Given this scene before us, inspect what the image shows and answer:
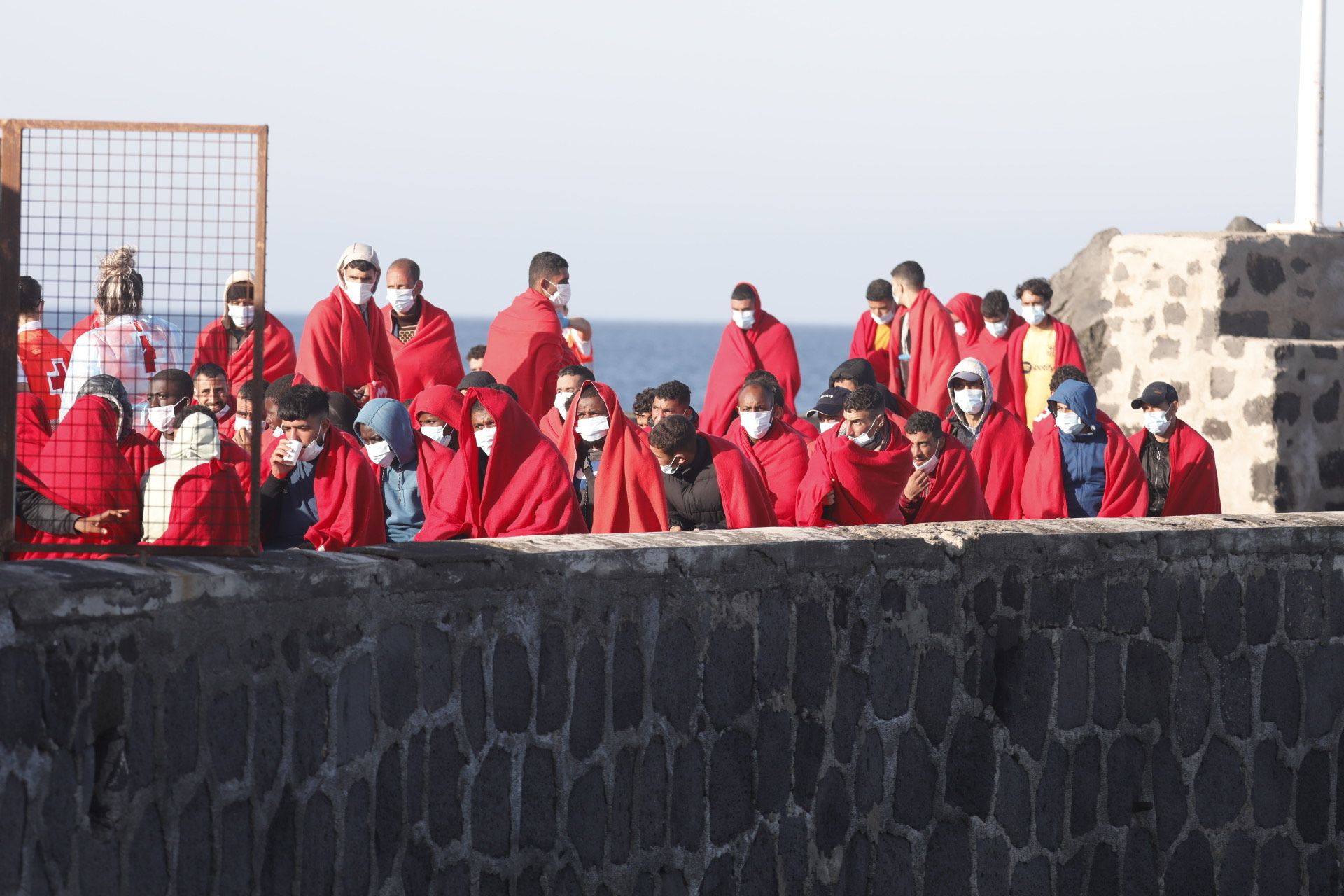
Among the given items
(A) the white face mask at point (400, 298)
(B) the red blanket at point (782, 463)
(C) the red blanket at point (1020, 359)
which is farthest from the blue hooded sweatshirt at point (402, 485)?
(C) the red blanket at point (1020, 359)

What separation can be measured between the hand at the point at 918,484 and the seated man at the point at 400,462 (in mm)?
1807

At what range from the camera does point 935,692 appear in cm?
539

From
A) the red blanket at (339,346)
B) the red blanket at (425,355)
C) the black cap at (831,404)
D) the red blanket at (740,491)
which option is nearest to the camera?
the red blanket at (740,491)

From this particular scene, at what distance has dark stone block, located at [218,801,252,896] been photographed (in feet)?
13.2

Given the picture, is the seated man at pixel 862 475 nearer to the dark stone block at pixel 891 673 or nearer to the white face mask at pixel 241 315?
the dark stone block at pixel 891 673

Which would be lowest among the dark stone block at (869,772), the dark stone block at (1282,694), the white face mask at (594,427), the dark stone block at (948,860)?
the dark stone block at (948,860)

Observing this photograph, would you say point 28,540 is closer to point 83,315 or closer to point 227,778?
point 83,315

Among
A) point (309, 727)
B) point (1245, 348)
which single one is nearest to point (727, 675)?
point (309, 727)

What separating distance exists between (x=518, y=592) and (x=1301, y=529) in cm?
284

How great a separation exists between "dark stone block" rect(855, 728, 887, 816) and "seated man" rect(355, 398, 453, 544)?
260 centimetres

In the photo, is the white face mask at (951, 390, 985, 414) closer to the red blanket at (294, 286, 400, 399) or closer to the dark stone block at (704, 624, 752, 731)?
the red blanket at (294, 286, 400, 399)

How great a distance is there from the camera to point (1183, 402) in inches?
430

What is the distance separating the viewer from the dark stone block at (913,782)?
534 cm

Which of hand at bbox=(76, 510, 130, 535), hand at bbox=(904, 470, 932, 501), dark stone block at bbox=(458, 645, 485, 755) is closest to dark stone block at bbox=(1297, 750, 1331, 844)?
hand at bbox=(904, 470, 932, 501)
